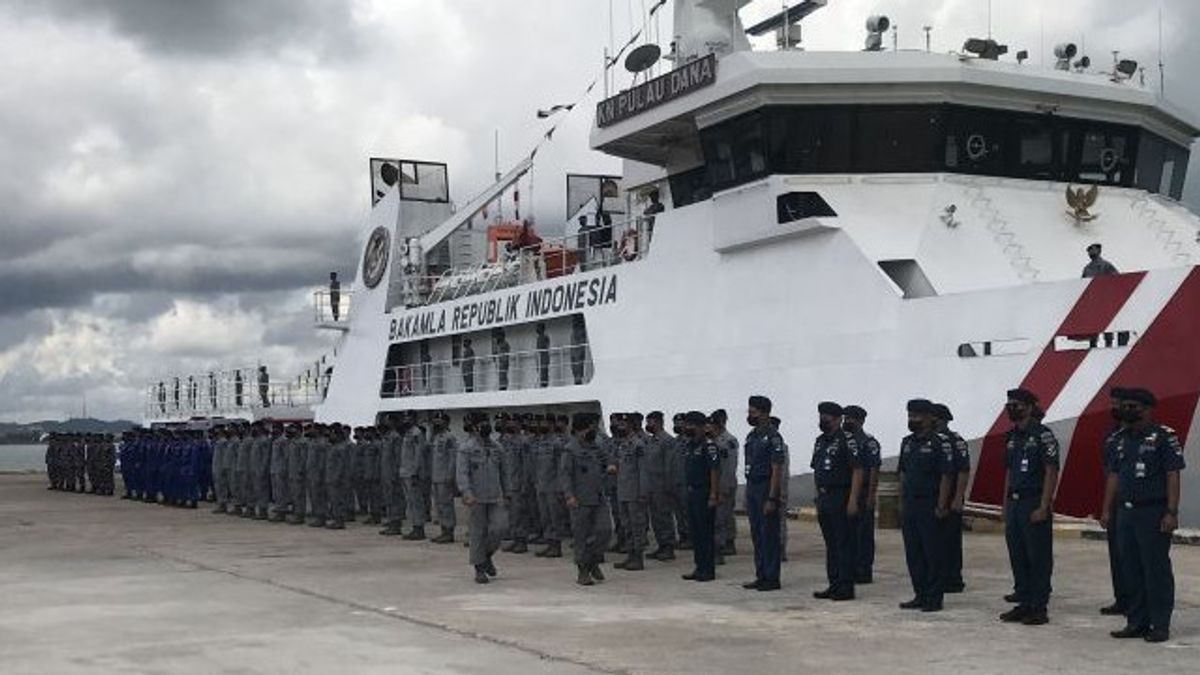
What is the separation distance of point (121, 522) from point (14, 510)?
4591 millimetres

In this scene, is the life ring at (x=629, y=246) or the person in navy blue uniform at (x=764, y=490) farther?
the life ring at (x=629, y=246)

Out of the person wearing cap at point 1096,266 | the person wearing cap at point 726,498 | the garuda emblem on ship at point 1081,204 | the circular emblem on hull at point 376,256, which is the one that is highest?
the circular emblem on hull at point 376,256

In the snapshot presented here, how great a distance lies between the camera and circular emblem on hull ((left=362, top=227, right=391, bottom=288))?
25438 mm

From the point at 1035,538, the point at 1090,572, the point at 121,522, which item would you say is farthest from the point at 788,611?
the point at 121,522

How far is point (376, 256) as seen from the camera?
25875 millimetres

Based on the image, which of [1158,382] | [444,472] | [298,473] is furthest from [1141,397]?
[298,473]

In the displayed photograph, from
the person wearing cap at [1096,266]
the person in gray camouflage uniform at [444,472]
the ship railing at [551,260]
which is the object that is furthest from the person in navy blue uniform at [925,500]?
the ship railing at [551,260]

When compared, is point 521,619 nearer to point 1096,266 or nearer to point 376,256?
point 1096,266

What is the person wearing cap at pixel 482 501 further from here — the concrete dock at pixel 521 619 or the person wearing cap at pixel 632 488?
the person wearing cap at pixel 632 488

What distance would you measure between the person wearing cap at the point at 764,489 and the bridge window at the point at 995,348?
3.13 meters

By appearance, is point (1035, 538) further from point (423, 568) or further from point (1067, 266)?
point (1067, 266)

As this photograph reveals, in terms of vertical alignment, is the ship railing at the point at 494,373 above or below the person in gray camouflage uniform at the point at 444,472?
above

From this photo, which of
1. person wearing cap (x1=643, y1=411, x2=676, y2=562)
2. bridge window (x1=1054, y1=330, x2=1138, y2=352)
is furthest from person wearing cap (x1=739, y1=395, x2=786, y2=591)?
bridge window (x1=1054, y1=330, x2=1138, y2=352)

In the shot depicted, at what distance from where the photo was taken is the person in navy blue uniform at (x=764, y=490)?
32.8ft
